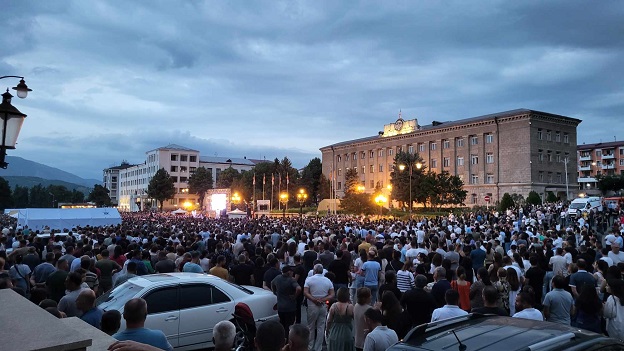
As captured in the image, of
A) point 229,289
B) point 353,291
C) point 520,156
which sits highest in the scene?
→ point 520,156

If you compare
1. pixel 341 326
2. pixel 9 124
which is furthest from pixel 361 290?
pixel 9 124

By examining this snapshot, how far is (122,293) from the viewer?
24.9 feet

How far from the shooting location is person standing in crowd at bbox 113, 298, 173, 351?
15.6 ft

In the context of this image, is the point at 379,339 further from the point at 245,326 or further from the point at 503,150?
the point at 503,150

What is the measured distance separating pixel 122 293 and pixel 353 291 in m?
6.14

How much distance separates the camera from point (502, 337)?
3969 mm

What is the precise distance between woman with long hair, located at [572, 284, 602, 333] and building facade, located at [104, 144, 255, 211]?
11001cm

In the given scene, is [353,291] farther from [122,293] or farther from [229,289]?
[122,293]

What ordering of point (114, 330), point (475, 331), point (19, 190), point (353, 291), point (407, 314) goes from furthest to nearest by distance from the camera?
point (19, 190) < point (353, 291) < point (407, 314) < point (114, 330) < point (475, 331)

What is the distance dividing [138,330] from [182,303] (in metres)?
2.87

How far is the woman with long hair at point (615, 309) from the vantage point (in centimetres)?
666

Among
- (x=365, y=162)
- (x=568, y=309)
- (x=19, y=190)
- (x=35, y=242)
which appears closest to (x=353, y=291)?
(x=568, y=309)

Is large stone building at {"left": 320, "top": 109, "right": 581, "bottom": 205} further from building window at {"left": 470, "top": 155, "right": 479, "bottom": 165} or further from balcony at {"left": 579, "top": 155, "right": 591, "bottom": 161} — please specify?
balcony at {"left": 579, "top": 155, "right": 591, "bottom": 161}

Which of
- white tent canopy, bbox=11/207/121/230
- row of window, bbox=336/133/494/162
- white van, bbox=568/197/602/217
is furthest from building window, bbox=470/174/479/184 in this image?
white tent canopy, bbox=11/207/121/230
